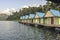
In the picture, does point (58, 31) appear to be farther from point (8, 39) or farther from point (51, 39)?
point (8, 39)

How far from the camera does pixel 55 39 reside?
2558 centimetres

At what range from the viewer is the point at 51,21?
4300cm

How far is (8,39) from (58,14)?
1780 cm

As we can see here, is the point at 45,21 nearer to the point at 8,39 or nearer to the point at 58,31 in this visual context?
the point at 58,31

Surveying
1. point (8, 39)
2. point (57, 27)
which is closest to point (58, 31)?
point (57, 27)

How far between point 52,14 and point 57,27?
796 centimetres

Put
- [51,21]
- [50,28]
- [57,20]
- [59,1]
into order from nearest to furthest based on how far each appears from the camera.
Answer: [59,1]
[50,28]
[57,20]
[51,21]

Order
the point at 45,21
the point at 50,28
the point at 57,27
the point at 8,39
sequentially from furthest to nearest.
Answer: the point at 45,21 → the point at 50,28 → the point at 57,27 → the point at 8,39

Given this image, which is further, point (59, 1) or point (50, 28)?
point (50, 28)

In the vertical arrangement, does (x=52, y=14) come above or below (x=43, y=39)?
above

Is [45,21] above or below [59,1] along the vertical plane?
below

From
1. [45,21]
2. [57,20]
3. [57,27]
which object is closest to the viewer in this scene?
[57,27]

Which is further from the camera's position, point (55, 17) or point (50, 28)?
point (55, 17)

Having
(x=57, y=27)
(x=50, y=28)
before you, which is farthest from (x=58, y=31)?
(x=50, y=28)
